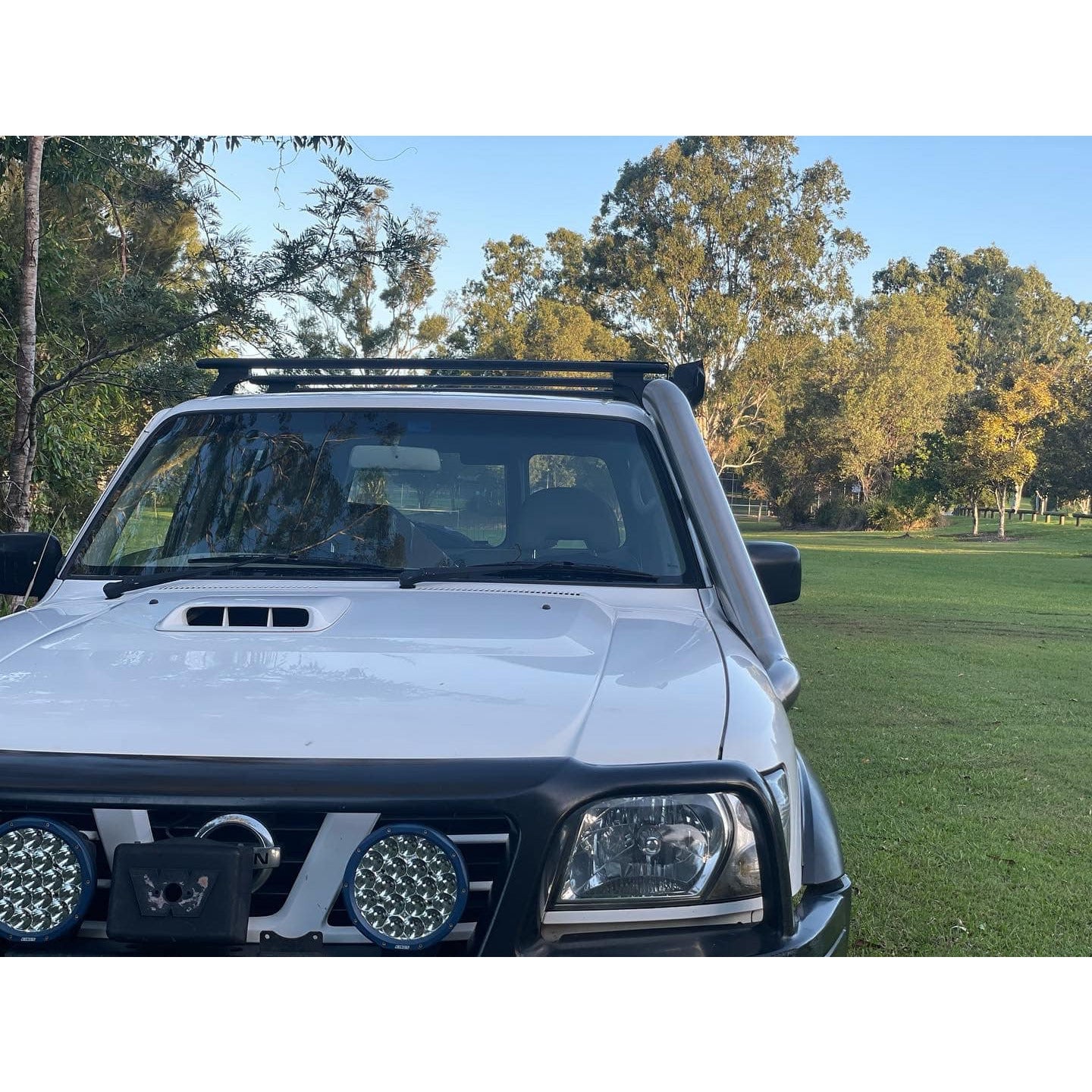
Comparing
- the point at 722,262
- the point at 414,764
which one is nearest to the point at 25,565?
the point at 414,764

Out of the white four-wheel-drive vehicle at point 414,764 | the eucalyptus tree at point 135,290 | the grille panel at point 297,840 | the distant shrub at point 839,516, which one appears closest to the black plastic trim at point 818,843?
the white four-wheel-drive vehicle at point 414,764

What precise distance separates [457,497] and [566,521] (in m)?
0.35

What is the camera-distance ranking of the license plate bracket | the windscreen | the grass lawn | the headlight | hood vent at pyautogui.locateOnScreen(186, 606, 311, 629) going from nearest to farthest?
the license plate bracket
the headlight
hood vent at pyautogui.locateOnScreen(186, 606, 311, 629)
the windscreen
the grass lawn

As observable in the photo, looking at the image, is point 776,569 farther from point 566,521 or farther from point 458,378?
point 458,378

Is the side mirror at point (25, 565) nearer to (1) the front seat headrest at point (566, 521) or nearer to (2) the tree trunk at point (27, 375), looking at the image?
(1) the front seat headrest at point (566, 521)

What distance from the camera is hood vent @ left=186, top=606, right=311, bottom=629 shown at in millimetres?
2664

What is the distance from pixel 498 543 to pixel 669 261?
42.7 metres

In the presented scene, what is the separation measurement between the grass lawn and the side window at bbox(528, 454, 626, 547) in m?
2.11

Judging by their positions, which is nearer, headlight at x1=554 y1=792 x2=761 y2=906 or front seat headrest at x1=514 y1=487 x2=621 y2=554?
headlight at x1=554 y1=792 x2=761 y2=906

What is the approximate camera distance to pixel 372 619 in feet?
8.87

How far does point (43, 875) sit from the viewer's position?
76.9 inches

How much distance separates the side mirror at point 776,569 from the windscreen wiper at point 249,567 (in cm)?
95

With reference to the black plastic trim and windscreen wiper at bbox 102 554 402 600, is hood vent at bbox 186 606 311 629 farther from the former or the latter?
the black plastic trim

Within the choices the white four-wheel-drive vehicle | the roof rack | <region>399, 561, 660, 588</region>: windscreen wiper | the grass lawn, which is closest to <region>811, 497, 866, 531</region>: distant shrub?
the grass lawn
